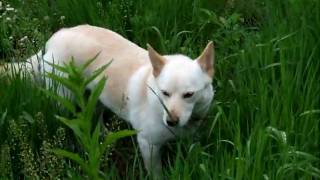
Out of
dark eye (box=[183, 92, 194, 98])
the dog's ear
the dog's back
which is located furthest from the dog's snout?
the dog's back

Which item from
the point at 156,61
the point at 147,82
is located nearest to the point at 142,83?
the point at 147,82

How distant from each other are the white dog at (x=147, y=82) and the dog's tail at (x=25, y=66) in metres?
0.01

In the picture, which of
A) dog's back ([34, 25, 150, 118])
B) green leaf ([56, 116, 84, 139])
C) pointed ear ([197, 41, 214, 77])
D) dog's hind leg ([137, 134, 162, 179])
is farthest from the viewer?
dog's back ([34, 25, 150, 118])

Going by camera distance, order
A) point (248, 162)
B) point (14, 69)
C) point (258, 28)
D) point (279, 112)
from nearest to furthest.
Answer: point (248, 162) → point (279, 112) → point (14, 69) → point (258, 28)

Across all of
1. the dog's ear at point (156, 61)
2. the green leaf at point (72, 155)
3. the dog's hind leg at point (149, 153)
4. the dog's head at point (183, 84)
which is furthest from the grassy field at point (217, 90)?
the green leaf at point (72, 155)

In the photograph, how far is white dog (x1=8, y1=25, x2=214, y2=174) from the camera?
3.62 meters

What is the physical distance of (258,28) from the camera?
4.99 meters

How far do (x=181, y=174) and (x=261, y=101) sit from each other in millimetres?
684

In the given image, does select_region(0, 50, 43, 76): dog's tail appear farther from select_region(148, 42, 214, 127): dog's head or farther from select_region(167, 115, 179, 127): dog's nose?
select_region(167, 115, 179, 127): dog's nose

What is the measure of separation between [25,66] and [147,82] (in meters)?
0.75

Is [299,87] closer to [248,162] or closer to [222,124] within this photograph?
[222,124]

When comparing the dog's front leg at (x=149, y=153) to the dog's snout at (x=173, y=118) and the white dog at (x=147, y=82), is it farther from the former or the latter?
the dog's snout at (x=173, y=118)

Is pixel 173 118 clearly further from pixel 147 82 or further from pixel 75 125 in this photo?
pixel 75 125

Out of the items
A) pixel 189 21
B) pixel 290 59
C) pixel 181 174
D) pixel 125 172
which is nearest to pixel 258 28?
pixel 189 21
